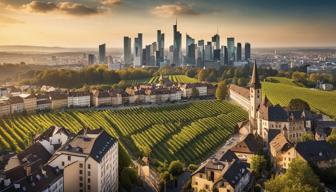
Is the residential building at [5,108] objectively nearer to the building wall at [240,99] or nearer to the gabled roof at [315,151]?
the building wall at [240,99]

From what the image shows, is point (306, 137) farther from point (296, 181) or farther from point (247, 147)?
point (296, 181)

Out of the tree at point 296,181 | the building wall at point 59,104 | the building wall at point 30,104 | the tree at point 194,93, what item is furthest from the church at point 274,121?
the building wall at point 30,104

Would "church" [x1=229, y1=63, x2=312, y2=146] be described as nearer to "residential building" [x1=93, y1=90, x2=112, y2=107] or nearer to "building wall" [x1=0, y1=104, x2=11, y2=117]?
"residential building" [x1=93, y1=90, x2=112, y2=107]

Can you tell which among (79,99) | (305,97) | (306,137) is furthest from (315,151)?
(305,97)

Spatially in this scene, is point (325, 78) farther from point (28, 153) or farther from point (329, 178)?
point (28, 153)

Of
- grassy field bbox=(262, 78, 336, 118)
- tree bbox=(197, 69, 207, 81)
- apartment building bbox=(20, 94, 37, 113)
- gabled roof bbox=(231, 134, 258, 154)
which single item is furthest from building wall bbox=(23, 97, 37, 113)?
tree bbox=(197, 69, 207, 81)
